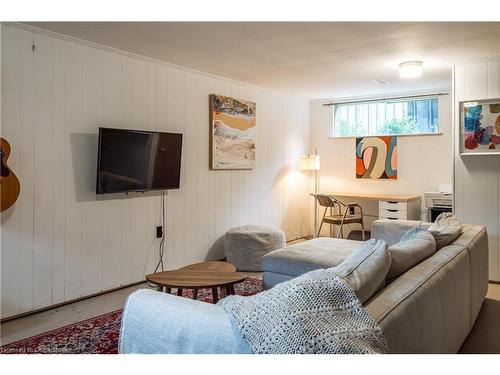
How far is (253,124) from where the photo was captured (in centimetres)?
563

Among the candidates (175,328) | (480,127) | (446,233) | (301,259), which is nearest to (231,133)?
(301,259)

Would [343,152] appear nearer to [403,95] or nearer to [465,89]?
[403,95]

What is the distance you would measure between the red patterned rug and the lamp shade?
3.81 meters

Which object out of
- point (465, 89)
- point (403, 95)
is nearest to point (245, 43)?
point (465, 89)

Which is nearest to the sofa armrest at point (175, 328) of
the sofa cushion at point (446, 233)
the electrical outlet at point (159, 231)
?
the sofa cushion at point (446, 233)

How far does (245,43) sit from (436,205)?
340cm

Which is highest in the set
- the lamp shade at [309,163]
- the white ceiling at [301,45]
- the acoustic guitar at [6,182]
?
the white ceiling at [301,45]

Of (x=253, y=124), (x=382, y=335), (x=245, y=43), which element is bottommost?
(x=382, y=335)

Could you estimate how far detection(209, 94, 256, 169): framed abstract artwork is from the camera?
198 inches

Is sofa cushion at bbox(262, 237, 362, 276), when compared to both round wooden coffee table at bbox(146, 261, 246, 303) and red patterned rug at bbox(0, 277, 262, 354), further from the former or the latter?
red patterned rug at bbox(0, 277, 262, 354)

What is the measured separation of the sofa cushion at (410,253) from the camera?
201cm

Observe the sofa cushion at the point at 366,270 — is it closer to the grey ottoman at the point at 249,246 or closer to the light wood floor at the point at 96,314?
the light wood floor at the point at 96,314

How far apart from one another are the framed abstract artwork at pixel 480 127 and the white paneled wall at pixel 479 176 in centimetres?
7

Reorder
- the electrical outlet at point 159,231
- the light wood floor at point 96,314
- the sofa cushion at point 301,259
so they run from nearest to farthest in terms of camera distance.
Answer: the light wood floor at point 96,314 → the sofa cushion at point 301,259 → the electrical outlet at point 159,231
